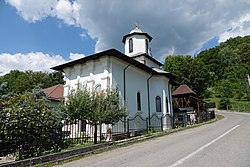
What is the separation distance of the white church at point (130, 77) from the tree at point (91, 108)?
2.67 m

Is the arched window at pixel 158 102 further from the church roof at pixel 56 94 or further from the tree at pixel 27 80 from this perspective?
the tree at pixel 27 80

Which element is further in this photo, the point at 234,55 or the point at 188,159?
Answer: the point at 234,55

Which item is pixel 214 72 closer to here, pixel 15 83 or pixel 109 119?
pixel 15 83

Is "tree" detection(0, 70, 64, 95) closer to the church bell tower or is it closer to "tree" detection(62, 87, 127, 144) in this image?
the church bell tower

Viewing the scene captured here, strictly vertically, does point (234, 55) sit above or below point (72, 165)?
above

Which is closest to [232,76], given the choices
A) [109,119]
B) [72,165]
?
[109,119]

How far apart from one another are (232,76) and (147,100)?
55.7 m

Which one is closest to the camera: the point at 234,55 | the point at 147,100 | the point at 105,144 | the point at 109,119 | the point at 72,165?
the point at 72,165

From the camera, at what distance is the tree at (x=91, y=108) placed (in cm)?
1266

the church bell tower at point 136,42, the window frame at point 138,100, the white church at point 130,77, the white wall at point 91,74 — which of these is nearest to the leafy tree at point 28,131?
the white church at point 130,77

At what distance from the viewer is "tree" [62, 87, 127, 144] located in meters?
12.7

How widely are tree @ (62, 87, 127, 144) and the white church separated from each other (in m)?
2.67

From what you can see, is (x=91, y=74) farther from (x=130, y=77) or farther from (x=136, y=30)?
(x=136, y=30)

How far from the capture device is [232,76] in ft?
231
